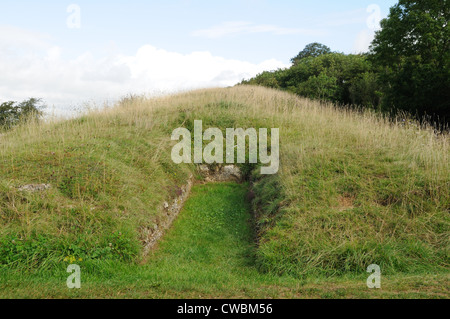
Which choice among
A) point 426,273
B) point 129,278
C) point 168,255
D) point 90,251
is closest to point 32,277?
point 90,251

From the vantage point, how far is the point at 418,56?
57.6 feet

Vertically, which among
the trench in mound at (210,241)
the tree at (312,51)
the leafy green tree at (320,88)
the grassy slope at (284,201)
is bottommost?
the trench in mound at (210,241)

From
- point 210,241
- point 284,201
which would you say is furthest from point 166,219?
point 284,201

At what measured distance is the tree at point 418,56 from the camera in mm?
16578

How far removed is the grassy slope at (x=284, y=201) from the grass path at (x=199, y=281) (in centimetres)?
15

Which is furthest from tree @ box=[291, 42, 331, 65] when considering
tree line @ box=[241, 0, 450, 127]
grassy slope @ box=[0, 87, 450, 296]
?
grassy slope @ box=[0, 87, 450, 296]

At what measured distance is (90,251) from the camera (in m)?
6.35

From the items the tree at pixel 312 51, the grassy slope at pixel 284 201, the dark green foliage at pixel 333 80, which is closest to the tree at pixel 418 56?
the dark green foliage at pixel 333 80

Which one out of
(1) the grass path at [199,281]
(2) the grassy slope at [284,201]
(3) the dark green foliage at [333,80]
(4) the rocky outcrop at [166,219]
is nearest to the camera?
(1) the grass path at [199,281]

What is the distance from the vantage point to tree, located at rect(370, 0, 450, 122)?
54.4 ft

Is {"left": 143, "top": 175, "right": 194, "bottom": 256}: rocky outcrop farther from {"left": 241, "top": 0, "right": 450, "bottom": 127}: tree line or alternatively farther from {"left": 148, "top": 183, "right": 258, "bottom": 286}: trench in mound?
{"left": 241, "top": 0, "right": 450, "bottom": 127}: tree line

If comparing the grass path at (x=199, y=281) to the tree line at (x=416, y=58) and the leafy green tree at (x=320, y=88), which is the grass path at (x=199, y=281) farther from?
the leafy green tree at (x=320, y=88)
